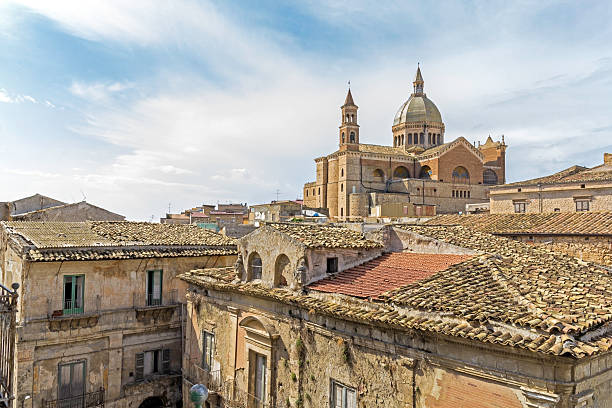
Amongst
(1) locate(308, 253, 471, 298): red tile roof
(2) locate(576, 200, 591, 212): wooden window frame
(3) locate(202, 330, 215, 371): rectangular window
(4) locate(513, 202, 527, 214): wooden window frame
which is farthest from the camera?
(4) locate(513, 202, 527, 214): wooden window frame

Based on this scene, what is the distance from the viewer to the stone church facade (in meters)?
60.7

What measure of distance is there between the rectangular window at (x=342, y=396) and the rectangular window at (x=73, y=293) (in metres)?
11.4

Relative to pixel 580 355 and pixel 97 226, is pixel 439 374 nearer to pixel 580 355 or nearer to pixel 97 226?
pixel 580 355

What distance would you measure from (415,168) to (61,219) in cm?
4945

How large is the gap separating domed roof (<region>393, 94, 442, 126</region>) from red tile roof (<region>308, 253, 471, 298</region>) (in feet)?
200

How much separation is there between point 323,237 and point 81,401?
11.6m

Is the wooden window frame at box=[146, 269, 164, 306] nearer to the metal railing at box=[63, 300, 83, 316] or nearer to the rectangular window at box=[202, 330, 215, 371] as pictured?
the metal railing at box=[63, 300, 83, 316]

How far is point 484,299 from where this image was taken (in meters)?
9.15

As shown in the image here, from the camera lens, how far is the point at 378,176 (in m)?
64.9

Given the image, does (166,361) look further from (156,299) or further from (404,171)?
(404,171)

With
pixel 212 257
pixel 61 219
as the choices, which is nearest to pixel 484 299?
pixel 212 257

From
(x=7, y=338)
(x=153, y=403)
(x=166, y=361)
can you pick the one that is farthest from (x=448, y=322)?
(x=153, y=403)

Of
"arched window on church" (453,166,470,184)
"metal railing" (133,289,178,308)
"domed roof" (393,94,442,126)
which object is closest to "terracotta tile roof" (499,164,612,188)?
"metal railing" (133,289,178,308)

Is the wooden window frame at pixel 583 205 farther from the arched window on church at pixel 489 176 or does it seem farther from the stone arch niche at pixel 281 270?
the arched window on church at pixel 489 176
